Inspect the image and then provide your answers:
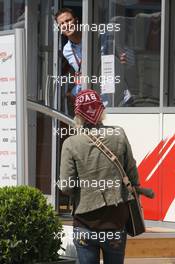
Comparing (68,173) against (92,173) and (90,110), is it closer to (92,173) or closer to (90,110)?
(92,173)

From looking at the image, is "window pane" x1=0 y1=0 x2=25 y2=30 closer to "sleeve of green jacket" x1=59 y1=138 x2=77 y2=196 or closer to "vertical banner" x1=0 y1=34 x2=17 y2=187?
"vertical banner" x1=0 y1=34 x2=17 y2=187

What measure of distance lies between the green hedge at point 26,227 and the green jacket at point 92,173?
422mm

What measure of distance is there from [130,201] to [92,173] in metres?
0.34

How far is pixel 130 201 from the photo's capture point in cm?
545

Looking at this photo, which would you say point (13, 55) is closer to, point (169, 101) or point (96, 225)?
point (96, 225)

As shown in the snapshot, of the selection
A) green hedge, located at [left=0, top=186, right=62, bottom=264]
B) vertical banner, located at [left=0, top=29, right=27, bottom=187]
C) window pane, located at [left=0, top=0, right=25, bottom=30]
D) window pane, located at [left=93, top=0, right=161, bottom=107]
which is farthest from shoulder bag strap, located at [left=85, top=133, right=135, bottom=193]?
window pane, located at [left=0, top=0, right=25, bottom=30]

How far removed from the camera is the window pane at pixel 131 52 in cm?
850

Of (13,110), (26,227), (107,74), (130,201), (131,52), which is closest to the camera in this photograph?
(130,201)

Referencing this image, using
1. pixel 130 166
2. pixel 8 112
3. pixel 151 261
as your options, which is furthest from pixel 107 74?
pixel 130 166

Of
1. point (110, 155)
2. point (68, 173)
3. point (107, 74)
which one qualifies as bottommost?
point (68, 173)

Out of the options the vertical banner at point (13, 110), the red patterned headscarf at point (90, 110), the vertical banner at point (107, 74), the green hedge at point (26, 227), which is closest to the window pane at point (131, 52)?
the vertical banner at point (107, 74)

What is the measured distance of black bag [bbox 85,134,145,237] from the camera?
5.38 m

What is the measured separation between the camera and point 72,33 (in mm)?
9039

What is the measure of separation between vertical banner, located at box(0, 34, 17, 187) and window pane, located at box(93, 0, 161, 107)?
2.29 meters
